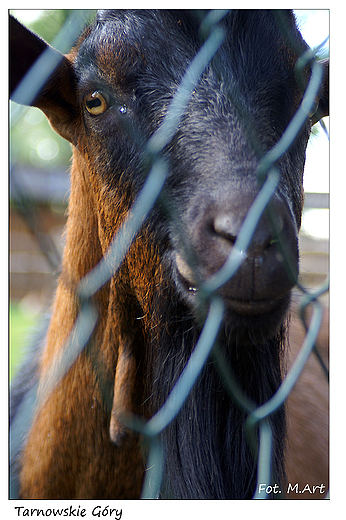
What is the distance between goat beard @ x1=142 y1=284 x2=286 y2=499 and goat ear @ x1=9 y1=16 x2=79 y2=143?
1.04 metres

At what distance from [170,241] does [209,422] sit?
762mm

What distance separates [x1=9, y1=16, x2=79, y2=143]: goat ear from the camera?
5.81 ft

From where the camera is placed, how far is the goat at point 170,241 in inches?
55.7

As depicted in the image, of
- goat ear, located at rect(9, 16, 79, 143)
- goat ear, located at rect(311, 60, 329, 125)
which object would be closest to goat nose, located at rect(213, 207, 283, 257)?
goat ear, located at rect(9, 16, 79, 143)

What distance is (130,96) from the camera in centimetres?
170

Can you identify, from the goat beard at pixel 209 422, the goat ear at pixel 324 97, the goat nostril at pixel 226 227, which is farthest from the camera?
the goat ear at pixel 324 97

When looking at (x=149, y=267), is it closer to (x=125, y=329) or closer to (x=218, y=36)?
(x=125, y=329)

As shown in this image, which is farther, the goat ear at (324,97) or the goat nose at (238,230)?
the goat ear at (324,97)

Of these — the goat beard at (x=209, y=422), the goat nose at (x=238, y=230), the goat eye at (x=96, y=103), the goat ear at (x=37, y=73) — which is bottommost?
the goat beard at (x=209, y=422)

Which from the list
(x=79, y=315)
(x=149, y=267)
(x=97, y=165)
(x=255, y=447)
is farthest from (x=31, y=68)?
(x=255, y=447)

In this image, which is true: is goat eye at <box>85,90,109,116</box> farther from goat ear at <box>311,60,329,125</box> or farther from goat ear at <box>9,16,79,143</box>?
goat ear at <box>311,60,329,125</box>

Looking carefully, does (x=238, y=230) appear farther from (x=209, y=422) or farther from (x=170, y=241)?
(x=209, y=422)

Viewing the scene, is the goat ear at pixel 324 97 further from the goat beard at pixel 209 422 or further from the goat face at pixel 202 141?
the goat beard at pixel 209 422

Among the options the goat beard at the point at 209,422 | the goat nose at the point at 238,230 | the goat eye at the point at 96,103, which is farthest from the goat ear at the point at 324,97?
the goat beard at the point at 209,422
